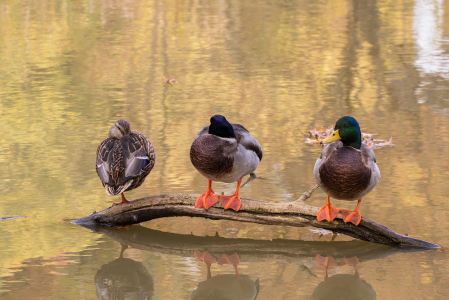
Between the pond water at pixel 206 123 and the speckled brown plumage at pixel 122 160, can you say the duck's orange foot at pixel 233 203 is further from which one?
the speckled brown plumage at pixel 122 160

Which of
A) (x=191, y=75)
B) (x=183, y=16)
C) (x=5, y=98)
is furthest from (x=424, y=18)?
(x=5, y=98)

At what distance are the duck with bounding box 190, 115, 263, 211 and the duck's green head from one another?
73cm

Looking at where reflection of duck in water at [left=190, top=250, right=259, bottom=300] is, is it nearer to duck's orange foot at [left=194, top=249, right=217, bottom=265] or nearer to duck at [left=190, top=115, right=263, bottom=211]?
duck's orange foot at [left=194, top=249, right=217, bottom=265]

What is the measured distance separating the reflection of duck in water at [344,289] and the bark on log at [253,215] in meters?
0.42

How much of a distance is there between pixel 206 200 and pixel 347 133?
1.39 m

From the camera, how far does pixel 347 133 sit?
4672 mm

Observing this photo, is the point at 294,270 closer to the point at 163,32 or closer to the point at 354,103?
the point at 354,103

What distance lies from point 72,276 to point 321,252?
82.8 inches

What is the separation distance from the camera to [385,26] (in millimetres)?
17906

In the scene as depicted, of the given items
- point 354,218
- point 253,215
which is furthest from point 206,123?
point 354,218

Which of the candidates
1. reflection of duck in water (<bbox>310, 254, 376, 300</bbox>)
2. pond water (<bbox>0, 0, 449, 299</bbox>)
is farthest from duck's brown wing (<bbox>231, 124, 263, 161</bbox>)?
reflection of duck in water (<bbox>310, 254, 376, 300</bbox>)

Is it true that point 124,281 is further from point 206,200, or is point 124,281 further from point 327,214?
point 327,214

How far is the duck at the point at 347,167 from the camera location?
4.55 metres

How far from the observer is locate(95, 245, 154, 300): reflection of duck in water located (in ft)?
13.8
